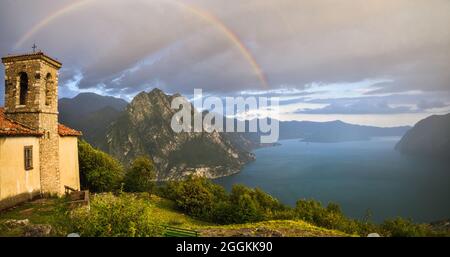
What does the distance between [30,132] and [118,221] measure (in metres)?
18.2

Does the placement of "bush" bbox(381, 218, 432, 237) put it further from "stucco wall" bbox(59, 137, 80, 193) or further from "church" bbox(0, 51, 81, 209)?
"church" bbox(0, 51, 81, 209)

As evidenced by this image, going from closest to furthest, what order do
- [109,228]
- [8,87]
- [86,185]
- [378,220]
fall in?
[109,228] → [8,87] → [86,185] → [378,220]

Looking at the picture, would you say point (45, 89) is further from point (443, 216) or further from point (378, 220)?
point (443, 216)

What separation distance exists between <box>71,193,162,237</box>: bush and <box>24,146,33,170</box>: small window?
1589cm

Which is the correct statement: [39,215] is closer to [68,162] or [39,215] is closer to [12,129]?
[12,129]

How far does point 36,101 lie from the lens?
25.7 metres

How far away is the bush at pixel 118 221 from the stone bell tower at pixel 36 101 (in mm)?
17605

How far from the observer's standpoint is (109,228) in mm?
10984

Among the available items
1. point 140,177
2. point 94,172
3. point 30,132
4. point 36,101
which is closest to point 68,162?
point 30,132

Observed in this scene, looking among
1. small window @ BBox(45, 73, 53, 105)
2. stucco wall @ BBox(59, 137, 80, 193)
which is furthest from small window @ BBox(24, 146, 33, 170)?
small window @ BBox(45, 73, 53, 105)

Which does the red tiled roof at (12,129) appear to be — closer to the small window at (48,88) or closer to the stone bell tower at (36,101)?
the stone bell tower at (36,101)
